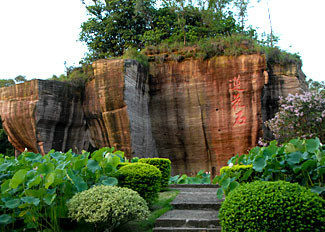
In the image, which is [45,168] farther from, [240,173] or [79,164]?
[240,173]

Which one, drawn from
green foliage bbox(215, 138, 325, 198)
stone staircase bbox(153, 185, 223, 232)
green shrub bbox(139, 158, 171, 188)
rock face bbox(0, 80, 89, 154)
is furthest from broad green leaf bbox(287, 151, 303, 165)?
rock face bbox(0, 80, 89, 154)

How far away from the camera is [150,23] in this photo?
1647 cm

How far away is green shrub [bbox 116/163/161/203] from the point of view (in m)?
5.44

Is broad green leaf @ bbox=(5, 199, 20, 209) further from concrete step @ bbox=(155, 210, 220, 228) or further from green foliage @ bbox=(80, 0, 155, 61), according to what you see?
green foliage @ bbox=(80, 0, 155, 61)

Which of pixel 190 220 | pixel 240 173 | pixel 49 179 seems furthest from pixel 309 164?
pixel 49 179

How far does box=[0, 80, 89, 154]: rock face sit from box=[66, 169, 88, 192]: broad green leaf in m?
8.47

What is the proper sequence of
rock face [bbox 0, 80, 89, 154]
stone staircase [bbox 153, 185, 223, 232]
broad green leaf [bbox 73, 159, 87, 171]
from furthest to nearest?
rock face [bbox 0, 80, 89, 154] < broad green leaf [bbox 73, 159, 87, 171] < stone staircase [bbox 153, 185, 223, 232]

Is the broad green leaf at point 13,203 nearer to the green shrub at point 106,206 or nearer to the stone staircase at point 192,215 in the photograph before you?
the green shrub at point 106,206

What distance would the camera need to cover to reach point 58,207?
4.59m

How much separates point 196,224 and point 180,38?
1101 cm

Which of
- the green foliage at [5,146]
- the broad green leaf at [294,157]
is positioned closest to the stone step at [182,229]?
the broad green leaf at [294,157]

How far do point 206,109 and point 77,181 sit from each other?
8.76 meters

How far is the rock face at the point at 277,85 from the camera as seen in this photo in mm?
12641

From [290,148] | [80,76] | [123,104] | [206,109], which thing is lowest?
[290,148]
